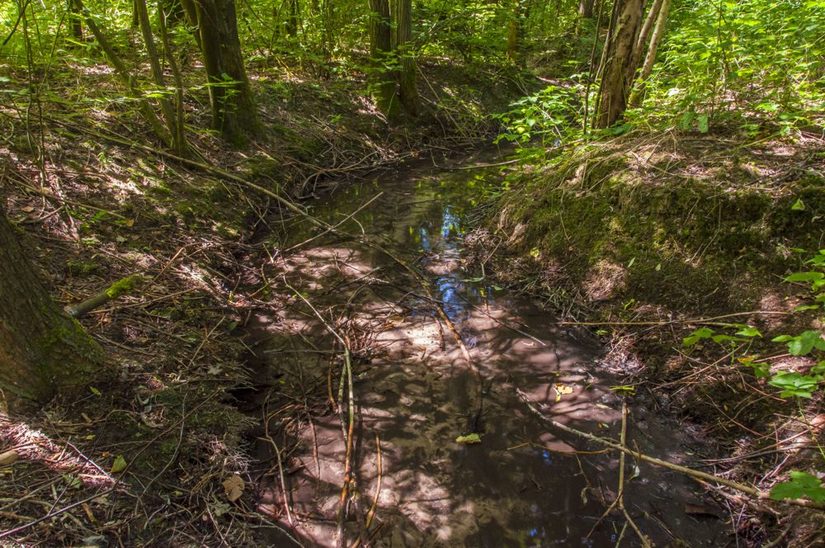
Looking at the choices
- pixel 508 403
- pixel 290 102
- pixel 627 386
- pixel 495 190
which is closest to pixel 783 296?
pixel 627 386

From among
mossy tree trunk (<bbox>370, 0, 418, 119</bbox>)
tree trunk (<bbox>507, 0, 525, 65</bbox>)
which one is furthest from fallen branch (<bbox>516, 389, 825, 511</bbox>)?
tree trunk (<bbox>507, 0, 525, 65</bbox>)

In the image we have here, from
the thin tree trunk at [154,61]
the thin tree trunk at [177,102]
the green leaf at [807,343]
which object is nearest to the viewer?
the green leaf at [807,343]

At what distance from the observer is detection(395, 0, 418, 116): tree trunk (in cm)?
838

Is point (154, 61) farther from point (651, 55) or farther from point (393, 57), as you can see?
point (651, 55)

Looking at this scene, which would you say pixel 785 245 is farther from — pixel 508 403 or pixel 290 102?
pixel 290 102

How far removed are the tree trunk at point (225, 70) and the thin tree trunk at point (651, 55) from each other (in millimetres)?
4461

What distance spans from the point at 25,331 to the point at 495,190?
17.4ft

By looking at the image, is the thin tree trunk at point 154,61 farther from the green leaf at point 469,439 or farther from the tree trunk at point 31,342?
the green leaf at point 469,439

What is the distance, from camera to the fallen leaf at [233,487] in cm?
249

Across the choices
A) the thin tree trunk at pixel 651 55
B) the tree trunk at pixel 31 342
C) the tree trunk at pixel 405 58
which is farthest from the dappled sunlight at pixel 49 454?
the tree trunk at pixel 405 58

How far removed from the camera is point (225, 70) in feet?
19.7

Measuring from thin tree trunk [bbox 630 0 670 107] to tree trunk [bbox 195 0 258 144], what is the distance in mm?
4461

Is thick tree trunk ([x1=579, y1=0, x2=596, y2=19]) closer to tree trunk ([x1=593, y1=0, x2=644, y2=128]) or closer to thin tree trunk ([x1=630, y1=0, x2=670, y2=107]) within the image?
thin tree trunk ([x1=630, y1=0, x2=670, y2=107])

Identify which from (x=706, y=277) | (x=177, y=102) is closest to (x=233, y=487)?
(x=706, y=277)
